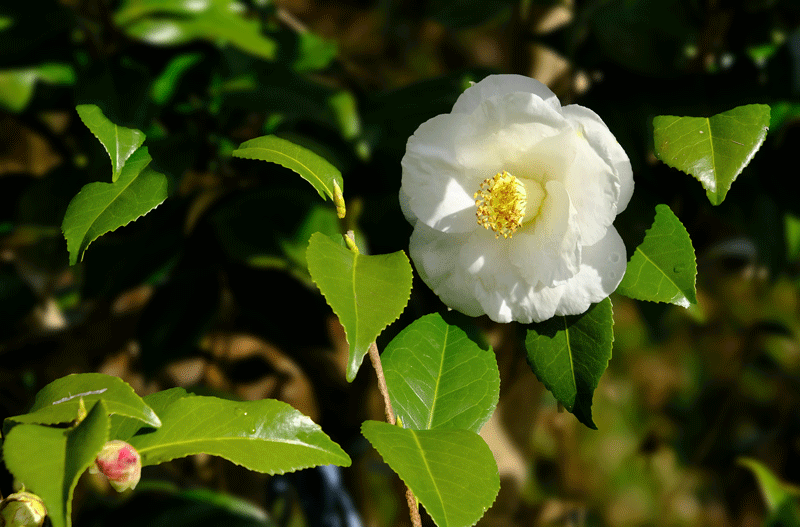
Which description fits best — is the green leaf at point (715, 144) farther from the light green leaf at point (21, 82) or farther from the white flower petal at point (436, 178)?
the light green leaf at point (21, 82)

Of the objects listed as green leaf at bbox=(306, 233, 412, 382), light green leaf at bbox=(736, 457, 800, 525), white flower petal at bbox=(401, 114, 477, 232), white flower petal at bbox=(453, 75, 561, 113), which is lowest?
light green leaf at bbox=(736, 457, 800, 525)

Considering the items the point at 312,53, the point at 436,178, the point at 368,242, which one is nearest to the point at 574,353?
the point at 436,178

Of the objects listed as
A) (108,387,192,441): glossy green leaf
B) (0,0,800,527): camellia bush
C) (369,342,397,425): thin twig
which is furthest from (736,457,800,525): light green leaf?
(108,387,192,441): glossy green leaf

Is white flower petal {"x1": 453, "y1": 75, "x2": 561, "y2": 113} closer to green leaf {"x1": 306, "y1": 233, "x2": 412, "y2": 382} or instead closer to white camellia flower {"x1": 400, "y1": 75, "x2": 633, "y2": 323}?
white camellia flower {"x1": 400, "y1": 75, "x2": 633, "y2": 323}

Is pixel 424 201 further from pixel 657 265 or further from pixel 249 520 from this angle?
pixel 249 520

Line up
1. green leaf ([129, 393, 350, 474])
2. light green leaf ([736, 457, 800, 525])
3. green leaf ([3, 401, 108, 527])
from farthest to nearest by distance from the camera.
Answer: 1. light green leaf ([736, 457, 800, 525])
2. green leaf ([129, 393, 350, 474])
3. green leaf ([3, 401, 108, 527])

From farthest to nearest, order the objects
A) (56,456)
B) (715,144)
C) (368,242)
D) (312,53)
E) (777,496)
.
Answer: (777,496) < (312,53) < (368,242) < (715,144) < (56,456)

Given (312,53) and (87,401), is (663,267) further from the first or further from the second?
(312,53)
